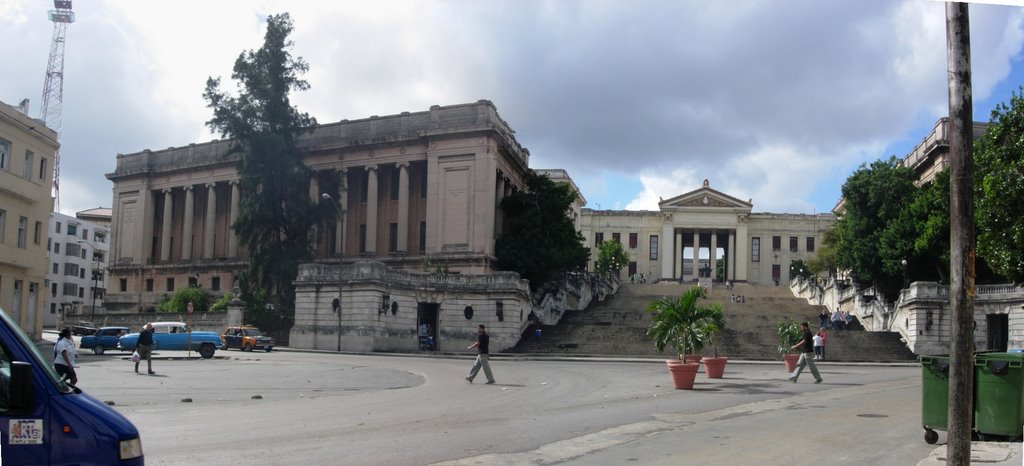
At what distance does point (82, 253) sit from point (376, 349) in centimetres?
7387

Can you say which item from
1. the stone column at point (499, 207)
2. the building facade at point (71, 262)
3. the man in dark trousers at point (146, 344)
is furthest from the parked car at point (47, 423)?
the building facade at point (71, 262)

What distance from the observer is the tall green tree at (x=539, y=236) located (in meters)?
64.8

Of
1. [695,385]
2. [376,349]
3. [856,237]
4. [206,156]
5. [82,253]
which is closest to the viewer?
[695,385]

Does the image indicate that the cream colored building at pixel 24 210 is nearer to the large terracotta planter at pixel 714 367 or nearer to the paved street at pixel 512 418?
the paved street at pixel 512 418

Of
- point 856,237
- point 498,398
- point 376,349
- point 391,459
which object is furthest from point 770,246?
point 391,459

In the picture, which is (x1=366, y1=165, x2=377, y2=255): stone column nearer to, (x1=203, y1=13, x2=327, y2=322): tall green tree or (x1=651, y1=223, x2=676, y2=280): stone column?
(x1=203, y1=13, x2=327, y2=322): tall green tree

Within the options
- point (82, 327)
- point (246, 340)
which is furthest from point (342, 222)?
point (246, 340)

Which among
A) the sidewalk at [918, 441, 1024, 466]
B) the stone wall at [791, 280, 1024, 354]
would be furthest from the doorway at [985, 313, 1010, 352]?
the sidewalk at [918, 441, 1024, 466]

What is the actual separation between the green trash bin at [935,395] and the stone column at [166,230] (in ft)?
273

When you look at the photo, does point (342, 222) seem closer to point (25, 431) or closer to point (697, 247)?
point (697, 247)

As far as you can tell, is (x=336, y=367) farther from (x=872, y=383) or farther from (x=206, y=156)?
(x=206, y=156)

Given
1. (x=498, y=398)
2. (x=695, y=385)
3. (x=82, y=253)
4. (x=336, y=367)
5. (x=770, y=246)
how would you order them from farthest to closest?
(x=770, y=246) → (x=82, y=253) → (x=336, y=367) → (x=695, y=385) → (x=498, y=398)

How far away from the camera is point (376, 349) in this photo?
47.4 meters

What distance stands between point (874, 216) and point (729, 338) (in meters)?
18.8
